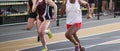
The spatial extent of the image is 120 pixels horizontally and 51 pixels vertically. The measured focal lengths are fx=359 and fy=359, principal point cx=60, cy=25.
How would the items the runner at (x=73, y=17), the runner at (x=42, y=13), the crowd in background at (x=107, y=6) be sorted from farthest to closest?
the crowd in background at (x=107, y=6), the runner at (x=42, y=13), the runner at (x=73, y=17)

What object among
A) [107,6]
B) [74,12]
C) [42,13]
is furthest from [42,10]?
[107,6]

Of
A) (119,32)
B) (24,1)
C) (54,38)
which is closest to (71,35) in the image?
(54,38)

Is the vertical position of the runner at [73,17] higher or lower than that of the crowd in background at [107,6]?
higher

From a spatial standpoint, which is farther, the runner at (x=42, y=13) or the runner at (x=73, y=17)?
the runner at (x=42, y=13)

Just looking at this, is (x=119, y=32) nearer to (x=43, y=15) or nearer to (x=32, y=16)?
(x=32, y=16)

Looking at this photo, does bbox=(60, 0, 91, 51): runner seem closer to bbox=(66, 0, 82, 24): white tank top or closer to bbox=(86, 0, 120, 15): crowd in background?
bbox=(66, 0, 82, 24): white tank top

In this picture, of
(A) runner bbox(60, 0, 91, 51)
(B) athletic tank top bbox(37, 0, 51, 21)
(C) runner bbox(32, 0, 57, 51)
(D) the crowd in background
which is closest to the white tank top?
(A) runner bbox(60, 0, 91, 51)

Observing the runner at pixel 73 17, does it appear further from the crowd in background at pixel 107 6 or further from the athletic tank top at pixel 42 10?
the crowd in background at pixel 107 6

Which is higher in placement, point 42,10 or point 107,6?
point 42,10

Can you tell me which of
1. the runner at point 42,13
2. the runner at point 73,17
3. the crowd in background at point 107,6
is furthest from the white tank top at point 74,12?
the crowd in background at point 107,6

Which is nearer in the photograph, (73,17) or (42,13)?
(73,17)

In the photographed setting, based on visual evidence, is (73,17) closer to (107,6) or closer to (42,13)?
(42,13)

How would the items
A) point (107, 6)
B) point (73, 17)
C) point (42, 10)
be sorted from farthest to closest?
point (107, 6) → point (42, 10) → point (73, 17)

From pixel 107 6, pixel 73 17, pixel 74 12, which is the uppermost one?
pixel 74 12
